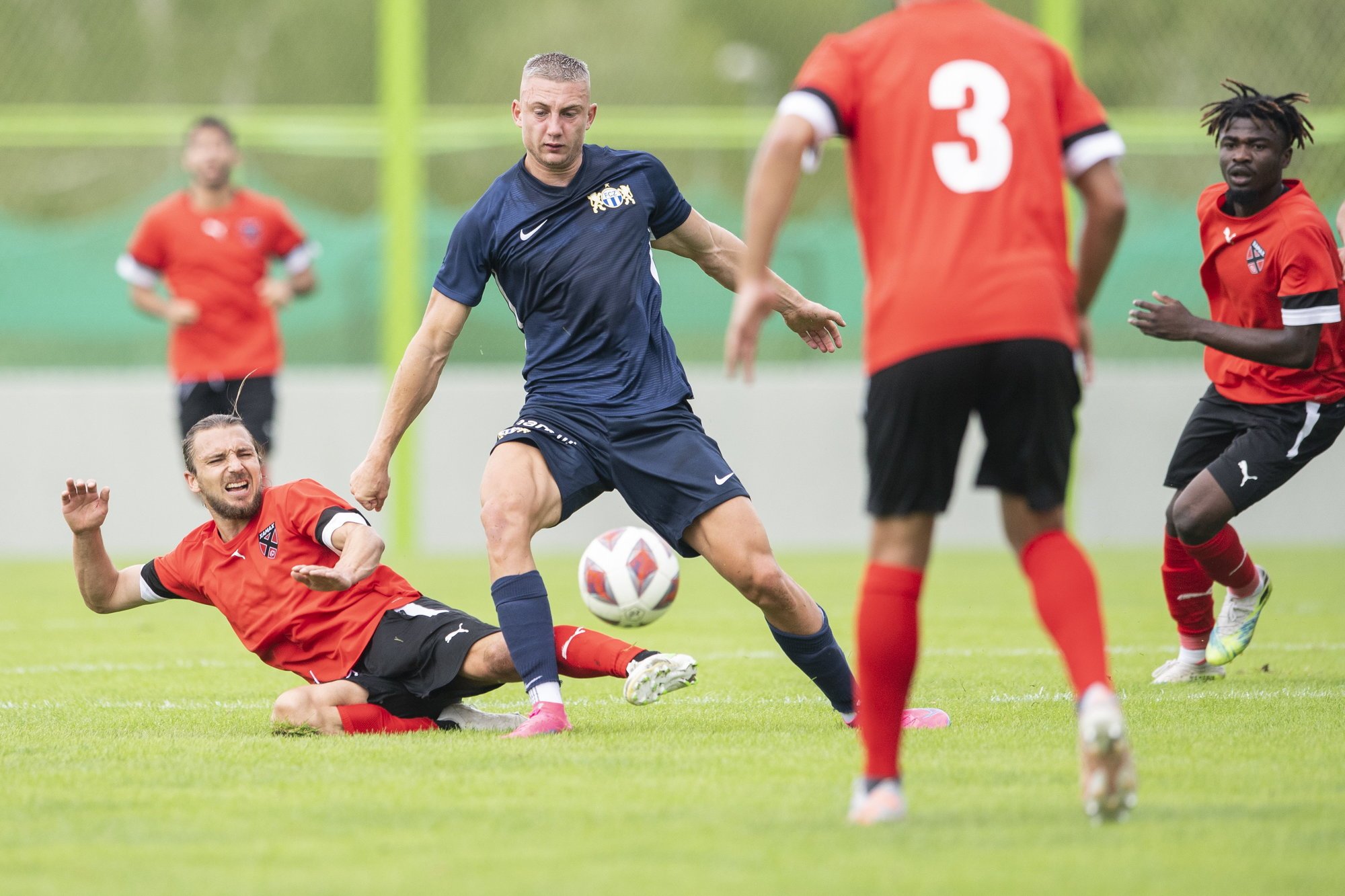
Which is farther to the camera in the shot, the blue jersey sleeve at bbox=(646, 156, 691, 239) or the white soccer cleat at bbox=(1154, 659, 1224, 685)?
the white soccer cleat at bbox=(1154, 659, 1224, 685)

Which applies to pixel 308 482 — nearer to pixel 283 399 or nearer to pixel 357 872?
pixel 357 872

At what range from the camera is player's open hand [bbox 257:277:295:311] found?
36.9 ft

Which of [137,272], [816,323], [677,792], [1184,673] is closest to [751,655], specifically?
[1184,673]

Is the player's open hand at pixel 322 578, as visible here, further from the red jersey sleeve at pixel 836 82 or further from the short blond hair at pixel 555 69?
the red jersey sleeve at pixel 836 82

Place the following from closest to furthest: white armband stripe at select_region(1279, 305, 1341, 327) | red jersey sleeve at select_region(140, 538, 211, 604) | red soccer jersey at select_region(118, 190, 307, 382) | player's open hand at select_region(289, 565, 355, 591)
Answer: player's open hand at select_region(289, 565, 355, 591), red jersey sleeve at select_region(140, 538, 211, 604), white armband stripe at select_region(1279, 305, 1341, 327), red soccer jersey at select_region(118, 190, 307, 382)

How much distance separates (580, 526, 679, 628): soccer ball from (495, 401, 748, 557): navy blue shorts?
1009mm

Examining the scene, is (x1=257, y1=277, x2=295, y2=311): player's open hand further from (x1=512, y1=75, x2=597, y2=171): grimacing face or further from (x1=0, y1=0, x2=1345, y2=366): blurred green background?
(x1=512, y1=75, x2=597, y2=171): grimacing face

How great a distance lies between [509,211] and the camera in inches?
224

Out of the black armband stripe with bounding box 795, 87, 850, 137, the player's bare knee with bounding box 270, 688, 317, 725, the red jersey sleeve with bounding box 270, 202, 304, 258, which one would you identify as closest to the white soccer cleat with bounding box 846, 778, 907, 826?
the black armband stripe with bounding box 795, 87, 850, 137

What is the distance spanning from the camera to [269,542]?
5.60m

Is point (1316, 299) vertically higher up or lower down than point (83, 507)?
higher up

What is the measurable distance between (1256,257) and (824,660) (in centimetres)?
247

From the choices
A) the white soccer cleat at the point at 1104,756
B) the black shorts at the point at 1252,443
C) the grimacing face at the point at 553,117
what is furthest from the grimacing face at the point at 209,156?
the white soccer cleat at the point at 1104,756

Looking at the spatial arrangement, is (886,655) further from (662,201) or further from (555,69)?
(555,69)
